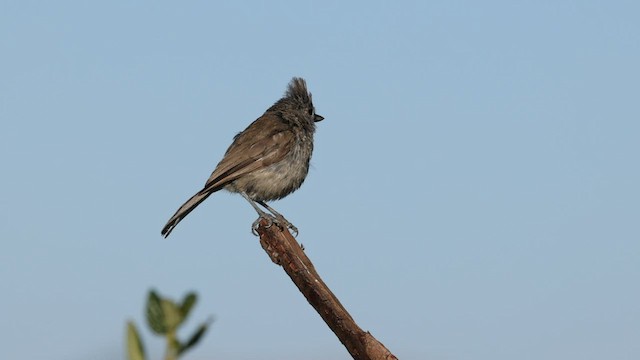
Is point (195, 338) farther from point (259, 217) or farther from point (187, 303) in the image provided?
point (259, 217)

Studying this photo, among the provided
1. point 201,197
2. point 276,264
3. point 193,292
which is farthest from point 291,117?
point 193,292

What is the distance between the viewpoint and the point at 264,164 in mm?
11508

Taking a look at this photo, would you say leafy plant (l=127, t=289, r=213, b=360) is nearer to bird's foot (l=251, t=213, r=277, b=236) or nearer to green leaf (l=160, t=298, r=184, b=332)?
green leaf (l=160, t=298, r=184, b=332)

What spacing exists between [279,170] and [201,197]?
3.49 ft

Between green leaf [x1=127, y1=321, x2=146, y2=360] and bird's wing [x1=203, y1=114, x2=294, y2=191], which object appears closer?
green leaf [x1=127, y1=321, x2=146, y2=360]

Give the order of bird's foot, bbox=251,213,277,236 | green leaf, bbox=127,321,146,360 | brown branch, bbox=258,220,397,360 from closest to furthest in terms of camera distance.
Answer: green leaf, bbox=127,321,146,360 → brown branch, bbox=258,220,397,360 → bird's foot, bbox=251,213,277,236

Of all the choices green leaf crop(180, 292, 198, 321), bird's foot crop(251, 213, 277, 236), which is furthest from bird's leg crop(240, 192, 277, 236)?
green leaf crop(180, 292, 198, 321)

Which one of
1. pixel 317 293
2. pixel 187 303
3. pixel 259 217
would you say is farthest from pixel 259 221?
pixel 187 303

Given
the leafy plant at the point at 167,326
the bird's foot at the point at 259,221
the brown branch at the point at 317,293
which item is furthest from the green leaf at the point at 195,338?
the bird's foot at the point at 259,221

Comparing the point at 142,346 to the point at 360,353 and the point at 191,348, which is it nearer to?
the point at 191,348

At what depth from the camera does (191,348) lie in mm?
812

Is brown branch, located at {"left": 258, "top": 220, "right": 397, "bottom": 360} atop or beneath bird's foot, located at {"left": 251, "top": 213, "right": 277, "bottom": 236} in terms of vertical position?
beneath

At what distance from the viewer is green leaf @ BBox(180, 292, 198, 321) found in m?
0.83

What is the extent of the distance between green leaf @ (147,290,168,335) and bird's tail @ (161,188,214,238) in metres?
10.3
